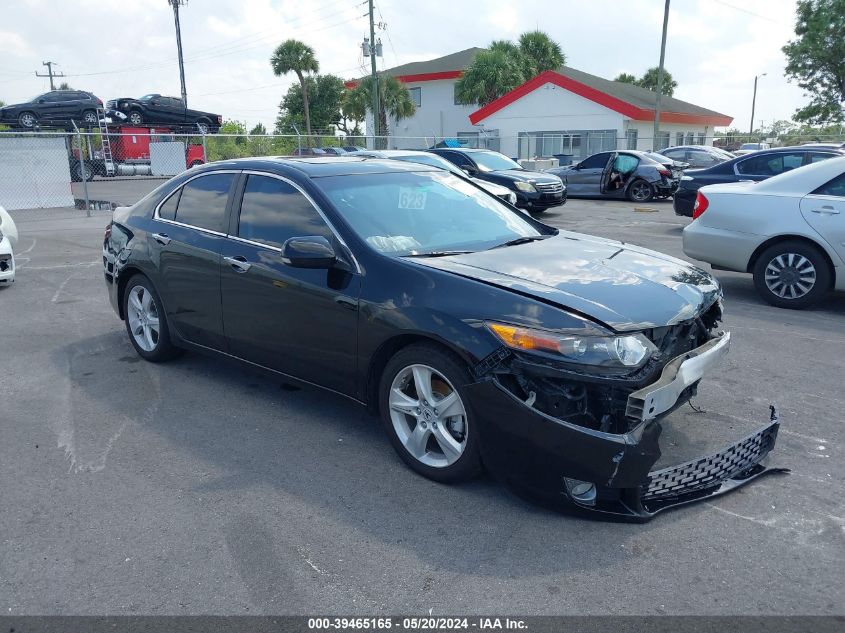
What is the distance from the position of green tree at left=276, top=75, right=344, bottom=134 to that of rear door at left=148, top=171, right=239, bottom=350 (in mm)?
54215

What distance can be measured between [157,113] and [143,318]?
2796 centimetres

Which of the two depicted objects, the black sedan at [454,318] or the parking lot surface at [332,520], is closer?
the parking lot surface at [332,520]

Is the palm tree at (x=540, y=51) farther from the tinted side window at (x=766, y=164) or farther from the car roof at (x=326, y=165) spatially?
the car roof at (x=326, y=165)

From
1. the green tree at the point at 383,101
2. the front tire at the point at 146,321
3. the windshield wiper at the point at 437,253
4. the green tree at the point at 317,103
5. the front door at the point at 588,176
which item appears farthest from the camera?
the green tree at the point at 317,103

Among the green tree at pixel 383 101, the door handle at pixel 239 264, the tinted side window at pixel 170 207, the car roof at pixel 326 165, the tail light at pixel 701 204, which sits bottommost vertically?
the door handle at pixel 239 264

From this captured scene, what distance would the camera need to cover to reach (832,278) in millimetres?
7023

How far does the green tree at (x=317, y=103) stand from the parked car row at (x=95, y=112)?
26294mm

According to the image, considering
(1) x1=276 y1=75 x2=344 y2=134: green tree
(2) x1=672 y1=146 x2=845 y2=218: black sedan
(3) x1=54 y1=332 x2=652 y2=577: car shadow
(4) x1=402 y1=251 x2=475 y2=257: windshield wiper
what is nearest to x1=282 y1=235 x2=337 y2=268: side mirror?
(4) x1=402 y1=251 x2=475 y2=257: windshield wiper

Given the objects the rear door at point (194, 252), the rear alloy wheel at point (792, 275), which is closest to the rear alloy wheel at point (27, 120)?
the rear door at point (194, 252)

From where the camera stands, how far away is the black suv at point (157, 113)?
29.8 metres

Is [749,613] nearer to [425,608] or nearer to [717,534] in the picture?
[717,534]

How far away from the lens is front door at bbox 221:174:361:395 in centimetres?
404

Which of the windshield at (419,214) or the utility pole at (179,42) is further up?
the utility pole at (179,42)

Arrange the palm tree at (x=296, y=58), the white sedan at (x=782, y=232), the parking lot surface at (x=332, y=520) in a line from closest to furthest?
the parking lot surface at (x=332, y=520) → the white sedan at (x=782, y=232) → the palm tree at (x=296, y=58)
